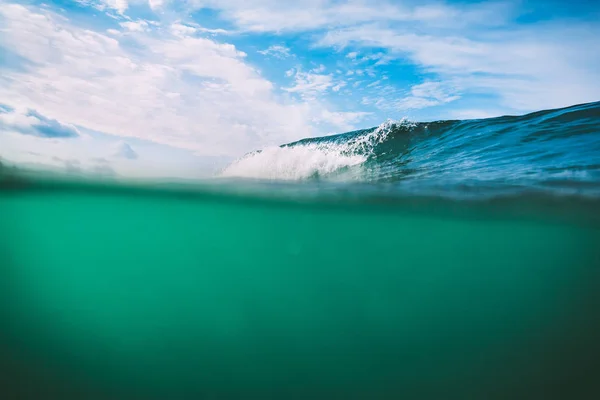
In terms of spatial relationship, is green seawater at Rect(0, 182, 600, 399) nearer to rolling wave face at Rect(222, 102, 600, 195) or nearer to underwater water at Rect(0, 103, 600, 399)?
underwater water at Rect(0, 103, 600, 399)

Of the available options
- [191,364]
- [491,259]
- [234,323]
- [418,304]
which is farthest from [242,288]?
[491,259]

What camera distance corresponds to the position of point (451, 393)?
8.23 meters

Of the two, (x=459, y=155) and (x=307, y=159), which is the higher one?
(x=307, y=159)

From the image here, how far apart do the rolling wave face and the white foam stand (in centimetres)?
4

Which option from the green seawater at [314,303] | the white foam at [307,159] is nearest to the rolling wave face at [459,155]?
the white foam at [307,159]

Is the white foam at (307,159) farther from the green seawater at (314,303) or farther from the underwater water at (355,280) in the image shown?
the green seawater at (314,303)

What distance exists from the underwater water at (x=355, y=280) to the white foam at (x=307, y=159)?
0.29 ft

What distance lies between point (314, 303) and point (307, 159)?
17.6 ft

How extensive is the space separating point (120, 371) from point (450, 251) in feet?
42.9

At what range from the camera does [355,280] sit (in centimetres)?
1362

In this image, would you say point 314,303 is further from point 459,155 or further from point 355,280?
point 459,155

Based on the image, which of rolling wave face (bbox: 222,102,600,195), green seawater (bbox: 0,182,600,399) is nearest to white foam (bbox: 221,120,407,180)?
rolling wave face (bbox: 222,102,600,195)

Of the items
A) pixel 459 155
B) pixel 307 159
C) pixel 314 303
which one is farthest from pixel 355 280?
pixel 459 155

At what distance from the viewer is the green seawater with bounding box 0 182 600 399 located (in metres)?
8.67
